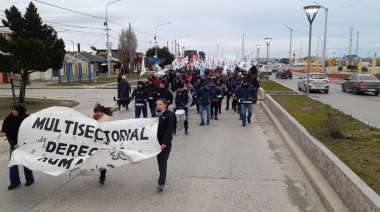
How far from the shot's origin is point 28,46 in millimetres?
17719

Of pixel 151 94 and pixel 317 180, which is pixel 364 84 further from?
pixel 317 180

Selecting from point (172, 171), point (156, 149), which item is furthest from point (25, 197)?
point (172, 171)

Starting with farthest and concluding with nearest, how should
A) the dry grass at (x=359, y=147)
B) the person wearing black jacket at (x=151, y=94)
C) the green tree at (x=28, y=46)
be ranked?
the green tree at (x=28, y=46) → the person wearing black jacket at (x=151, y=94) → the dry grass at (x=359, y=147)

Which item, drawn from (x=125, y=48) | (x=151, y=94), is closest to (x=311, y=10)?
(x=151, y=94)

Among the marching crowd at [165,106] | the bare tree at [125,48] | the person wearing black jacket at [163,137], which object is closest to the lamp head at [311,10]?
the marching crowd at [165,106]

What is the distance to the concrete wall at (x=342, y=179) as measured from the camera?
14.8 feet

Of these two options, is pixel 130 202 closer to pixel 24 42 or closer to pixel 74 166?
pixel 74 166

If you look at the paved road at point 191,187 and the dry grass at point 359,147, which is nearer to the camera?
the paved road at point 191,187

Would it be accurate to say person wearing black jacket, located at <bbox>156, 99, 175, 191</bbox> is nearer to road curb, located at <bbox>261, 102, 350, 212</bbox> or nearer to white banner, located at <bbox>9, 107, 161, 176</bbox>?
white banner, located at <bbox>9, 107, 161, 176</bbox>

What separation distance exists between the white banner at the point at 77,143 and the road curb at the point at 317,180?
282 cm

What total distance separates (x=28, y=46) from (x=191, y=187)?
47.2 feet

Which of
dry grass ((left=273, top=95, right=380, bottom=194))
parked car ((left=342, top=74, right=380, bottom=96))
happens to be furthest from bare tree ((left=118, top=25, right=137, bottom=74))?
dry grass ((left=273, top=95, right=380, bottom=194))

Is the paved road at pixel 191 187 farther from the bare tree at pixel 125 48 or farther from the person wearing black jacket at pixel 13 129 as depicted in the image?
the bare tree at pixel 125 48

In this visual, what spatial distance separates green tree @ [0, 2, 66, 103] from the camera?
17.9 m
